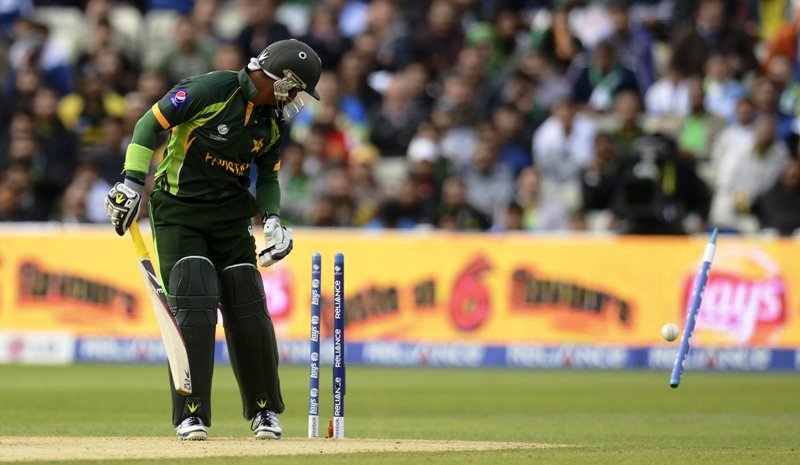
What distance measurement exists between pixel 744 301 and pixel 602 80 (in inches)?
168

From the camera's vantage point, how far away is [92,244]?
63.7ft

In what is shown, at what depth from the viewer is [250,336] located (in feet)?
32.8

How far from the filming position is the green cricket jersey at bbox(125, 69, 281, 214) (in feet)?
31.3

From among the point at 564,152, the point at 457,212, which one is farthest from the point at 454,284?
the point at 564,152

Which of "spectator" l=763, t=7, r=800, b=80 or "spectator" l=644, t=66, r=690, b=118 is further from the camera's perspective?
"spectator" l=763, t=7, r=800, b=80

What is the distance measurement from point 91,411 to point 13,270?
6.48 meters

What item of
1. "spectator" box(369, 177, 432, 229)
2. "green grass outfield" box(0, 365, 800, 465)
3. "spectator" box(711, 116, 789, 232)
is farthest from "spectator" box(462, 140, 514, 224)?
"spectator" box(711, 116, 789, 232)

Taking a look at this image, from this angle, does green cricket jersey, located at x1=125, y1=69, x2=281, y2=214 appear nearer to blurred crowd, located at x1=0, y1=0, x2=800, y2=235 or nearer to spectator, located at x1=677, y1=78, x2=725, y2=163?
blurred crowd, located at x1=0, y1=0, x2=800, y2=235

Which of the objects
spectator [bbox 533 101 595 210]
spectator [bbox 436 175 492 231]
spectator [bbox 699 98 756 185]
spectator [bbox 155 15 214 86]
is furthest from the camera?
spectator [bbox 155 15 214 86]

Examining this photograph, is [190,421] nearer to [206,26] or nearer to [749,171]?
[749,171]

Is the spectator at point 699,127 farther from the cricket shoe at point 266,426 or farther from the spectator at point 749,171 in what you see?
the cricket shoe at point 266,426

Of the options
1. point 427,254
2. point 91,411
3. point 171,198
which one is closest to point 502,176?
point 427,254

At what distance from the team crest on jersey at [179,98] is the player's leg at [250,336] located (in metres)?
0.97

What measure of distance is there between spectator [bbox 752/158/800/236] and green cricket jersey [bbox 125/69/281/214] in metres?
10.8
